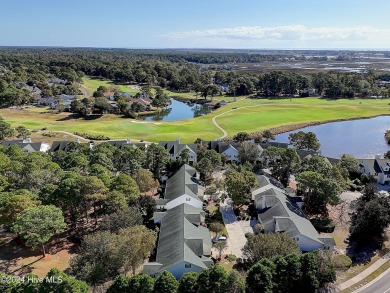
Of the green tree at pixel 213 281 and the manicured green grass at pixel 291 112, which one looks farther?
the manicured green grass at pixel 291 112

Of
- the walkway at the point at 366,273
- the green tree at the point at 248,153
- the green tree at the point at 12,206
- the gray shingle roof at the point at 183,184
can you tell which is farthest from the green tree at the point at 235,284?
the green tree at the point at 248,153

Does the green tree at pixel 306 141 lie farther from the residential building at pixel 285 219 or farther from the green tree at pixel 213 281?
the green tree at pixel 213 281

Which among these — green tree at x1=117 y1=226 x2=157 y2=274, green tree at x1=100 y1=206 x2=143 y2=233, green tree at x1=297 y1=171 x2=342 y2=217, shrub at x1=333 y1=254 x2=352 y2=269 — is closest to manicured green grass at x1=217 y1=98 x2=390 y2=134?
green tree at x1=297 y1=171 x2=342 y2=217

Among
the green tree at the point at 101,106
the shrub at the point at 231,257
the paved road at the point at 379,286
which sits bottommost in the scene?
the paved road at the point at 379,286

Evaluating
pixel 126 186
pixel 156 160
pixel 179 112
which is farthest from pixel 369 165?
pixel 179 112

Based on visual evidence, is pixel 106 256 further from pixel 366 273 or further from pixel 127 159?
pixel 127 159

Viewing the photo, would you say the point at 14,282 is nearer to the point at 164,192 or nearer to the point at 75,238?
the point at 75,238

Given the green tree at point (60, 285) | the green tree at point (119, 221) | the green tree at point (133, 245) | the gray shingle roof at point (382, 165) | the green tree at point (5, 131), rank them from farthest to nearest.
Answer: the green tree at point (5, 131) < the gray shingle roof at point (382, 165) < the green tree at point (119, 221) < the green tree at point (133, 245) < the green tree at point (60, 285)
